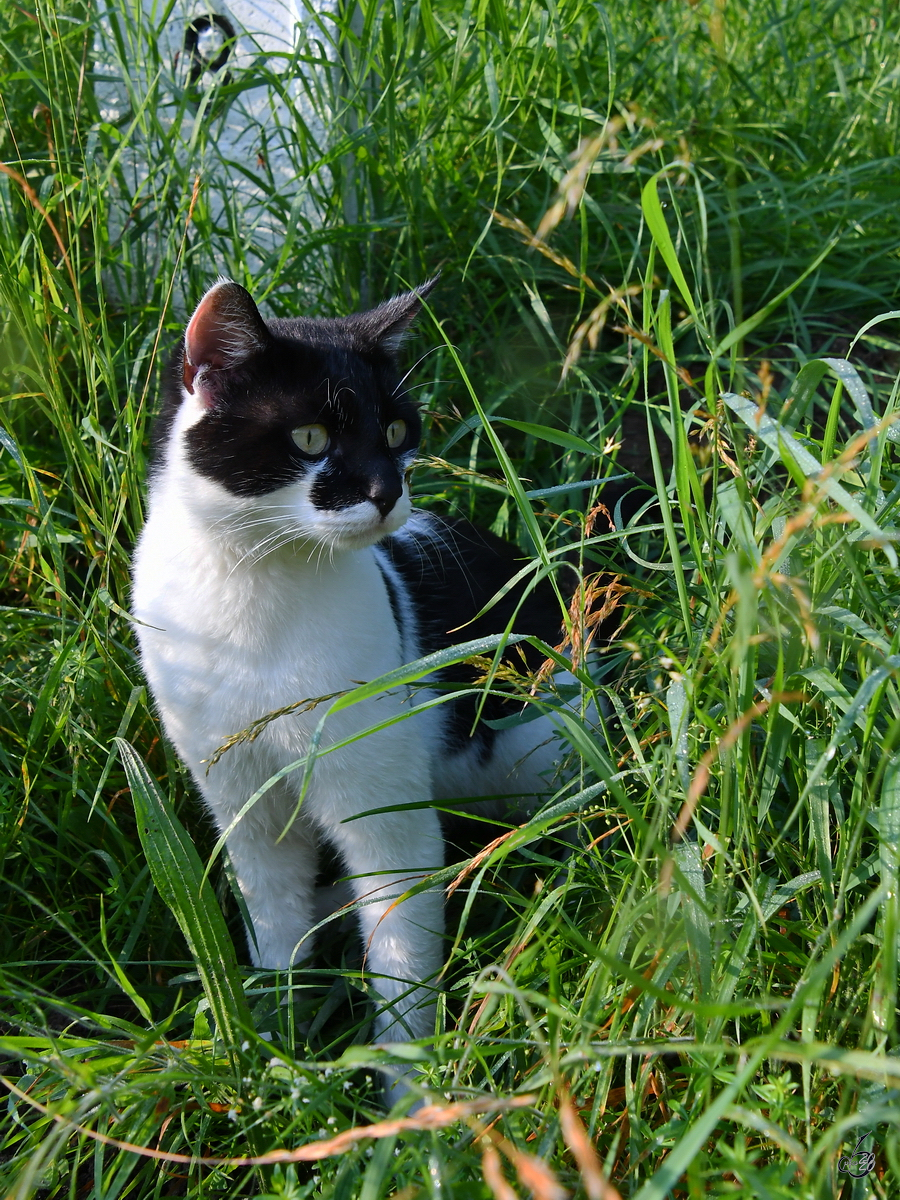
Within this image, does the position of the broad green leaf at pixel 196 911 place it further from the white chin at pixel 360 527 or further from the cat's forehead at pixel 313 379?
the cat's forehead at pixel 313 379

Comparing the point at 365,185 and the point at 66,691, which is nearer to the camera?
the point at 66,691

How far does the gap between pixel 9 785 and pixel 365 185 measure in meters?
1.53

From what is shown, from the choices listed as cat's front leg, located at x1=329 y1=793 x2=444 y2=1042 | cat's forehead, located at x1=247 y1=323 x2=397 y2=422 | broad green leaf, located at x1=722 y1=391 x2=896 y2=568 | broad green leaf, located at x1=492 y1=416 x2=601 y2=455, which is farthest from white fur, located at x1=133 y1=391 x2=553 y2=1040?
broad green leaf, located at x1=722 y1=391 x2=896 y2=568

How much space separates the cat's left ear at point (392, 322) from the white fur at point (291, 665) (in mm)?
297

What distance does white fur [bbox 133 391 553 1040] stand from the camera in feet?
4.57

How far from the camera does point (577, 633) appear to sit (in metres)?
1.20

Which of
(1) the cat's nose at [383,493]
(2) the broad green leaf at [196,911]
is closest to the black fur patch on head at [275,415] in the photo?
(1) the cat's nose at [383,493]

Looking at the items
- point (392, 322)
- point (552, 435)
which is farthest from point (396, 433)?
point (552, 435)

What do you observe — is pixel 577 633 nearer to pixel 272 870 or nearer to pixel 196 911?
pixel 196 911

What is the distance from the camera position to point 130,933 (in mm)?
1537

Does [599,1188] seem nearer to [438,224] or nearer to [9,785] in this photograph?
[9,785]

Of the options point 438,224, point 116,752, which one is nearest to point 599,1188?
point 116,752

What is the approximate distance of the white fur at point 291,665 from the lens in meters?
1.39

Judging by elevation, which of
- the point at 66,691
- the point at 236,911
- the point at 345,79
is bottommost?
the point at 236,911
